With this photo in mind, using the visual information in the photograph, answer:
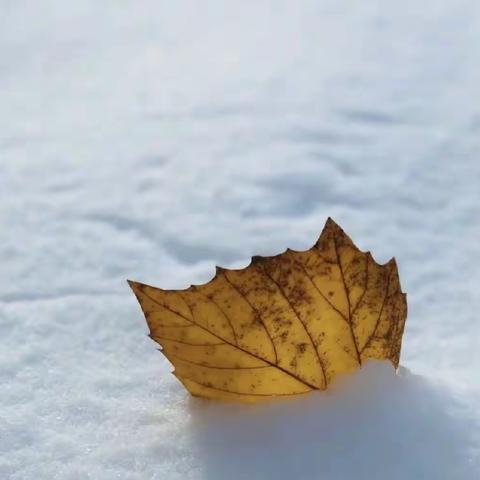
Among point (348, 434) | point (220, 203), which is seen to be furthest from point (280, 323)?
point (220, 203)

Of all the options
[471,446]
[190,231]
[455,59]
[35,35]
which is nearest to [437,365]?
[471,446]

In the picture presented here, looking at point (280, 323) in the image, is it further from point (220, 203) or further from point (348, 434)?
point (220, 203)

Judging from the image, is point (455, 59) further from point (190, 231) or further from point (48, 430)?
point (48, 430)

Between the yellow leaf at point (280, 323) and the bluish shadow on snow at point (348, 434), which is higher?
the yellow leaf at point (280, 323)

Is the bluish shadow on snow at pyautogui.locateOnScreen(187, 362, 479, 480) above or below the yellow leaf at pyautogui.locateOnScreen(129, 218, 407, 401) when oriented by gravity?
below

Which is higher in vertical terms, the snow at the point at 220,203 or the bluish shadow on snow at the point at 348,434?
the snow at the point at 220,203
